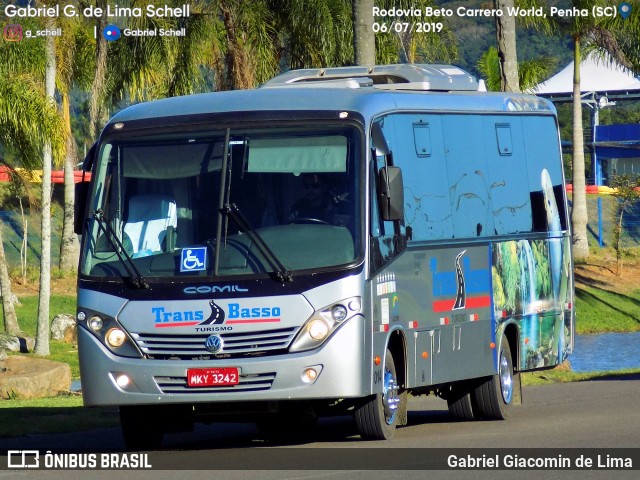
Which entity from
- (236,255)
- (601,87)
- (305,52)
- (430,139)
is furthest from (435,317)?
(601,87)

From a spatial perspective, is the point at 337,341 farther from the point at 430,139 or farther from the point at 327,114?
the point at 430,139

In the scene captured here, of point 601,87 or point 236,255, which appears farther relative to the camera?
point 601,87

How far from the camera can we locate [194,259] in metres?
12.1

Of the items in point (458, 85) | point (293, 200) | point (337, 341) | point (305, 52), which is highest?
point (305, 52)

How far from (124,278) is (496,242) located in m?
4.81

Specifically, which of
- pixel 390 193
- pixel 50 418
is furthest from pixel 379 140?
pixel 50 418

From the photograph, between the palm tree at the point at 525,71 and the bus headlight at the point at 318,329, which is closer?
the bus headlight at the point at 318,329

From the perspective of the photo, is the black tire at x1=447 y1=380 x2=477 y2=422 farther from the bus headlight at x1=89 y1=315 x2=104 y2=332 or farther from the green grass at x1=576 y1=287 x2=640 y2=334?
the green grass at x1=576 y1=287 x2=640 y2=334

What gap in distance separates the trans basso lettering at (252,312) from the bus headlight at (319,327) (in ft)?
0.85

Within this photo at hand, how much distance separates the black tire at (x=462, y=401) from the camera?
15.8 metres

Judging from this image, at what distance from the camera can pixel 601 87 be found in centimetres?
7438

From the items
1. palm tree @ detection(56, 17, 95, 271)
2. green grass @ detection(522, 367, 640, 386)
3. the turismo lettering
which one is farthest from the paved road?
palm tree @ detection(56, 17, 95, 271)

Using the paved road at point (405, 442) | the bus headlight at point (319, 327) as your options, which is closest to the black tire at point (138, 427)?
the paved road at point (405, 442)

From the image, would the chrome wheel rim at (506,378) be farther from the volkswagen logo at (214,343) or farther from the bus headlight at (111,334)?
the bus headlight at (111,334)
